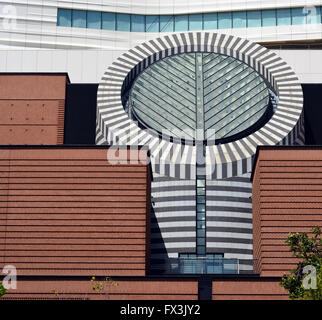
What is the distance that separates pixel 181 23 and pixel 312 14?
15.7 meters

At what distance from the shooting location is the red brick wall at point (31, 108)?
57719 mm

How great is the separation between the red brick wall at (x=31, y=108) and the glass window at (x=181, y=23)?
24849 millimetres

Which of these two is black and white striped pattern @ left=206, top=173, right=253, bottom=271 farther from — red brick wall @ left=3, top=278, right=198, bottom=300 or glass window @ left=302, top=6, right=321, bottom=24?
glass window @ left=302, top=6, right=321, bottom=24

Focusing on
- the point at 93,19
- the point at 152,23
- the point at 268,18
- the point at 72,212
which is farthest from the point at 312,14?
the point at 72,212

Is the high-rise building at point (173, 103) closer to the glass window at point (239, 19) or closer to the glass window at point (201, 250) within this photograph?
the glass window at point (239, 19)

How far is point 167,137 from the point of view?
5400cm

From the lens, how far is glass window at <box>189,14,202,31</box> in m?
79.9

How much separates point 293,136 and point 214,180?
8495 millimetres

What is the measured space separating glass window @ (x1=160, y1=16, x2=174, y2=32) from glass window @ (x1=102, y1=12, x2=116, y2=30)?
586 cm

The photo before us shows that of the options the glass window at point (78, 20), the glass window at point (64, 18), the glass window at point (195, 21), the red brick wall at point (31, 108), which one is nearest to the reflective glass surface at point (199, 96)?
the red brick wall at point (31, 108)

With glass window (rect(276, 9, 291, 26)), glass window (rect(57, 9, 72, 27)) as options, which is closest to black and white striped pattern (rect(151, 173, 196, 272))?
glass window (rect(57, 9, 72, 27))
